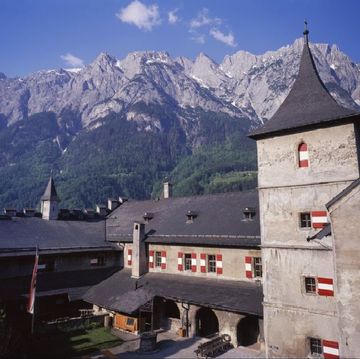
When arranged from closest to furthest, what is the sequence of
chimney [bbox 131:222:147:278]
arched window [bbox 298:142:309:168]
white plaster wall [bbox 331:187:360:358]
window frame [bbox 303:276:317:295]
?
white plaster wall [bbox 331:187:360:358] < window frame [bbox 303:276:317:295] < arched window [bbox 298:142:309:168] < chimney [bbox 131:222:147:278]

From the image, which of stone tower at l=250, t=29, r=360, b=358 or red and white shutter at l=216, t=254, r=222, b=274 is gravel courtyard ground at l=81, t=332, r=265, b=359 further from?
red and white shutter at l=216, t=254, r=222, b=274

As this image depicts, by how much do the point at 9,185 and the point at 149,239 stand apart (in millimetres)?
177568

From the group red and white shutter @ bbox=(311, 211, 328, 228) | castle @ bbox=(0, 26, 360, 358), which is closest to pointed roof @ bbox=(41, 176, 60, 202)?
castle @ bbox=(0, 26, 360, 358)

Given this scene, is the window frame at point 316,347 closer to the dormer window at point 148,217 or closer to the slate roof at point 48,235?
the dormer window at point 148,217

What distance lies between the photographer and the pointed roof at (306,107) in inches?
717

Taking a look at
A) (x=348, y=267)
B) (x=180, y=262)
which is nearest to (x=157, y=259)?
(x=180, y=262)

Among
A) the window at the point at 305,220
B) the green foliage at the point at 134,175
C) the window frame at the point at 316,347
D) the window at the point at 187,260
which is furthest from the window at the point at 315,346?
the green foliage at the point at 134,175

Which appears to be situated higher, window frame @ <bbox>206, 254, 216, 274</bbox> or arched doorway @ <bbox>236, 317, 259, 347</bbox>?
window frame @ <bbox>206, 254, 216, 274</bbox>

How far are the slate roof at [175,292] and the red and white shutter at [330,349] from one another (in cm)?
389

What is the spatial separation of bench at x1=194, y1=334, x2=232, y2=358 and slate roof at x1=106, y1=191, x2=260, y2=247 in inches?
230

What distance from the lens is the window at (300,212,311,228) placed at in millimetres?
18281

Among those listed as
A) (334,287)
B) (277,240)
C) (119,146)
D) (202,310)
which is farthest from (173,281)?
(119,146)

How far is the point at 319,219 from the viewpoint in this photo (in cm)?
1772

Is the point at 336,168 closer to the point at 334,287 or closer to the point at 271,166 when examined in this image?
the point at 271,166
